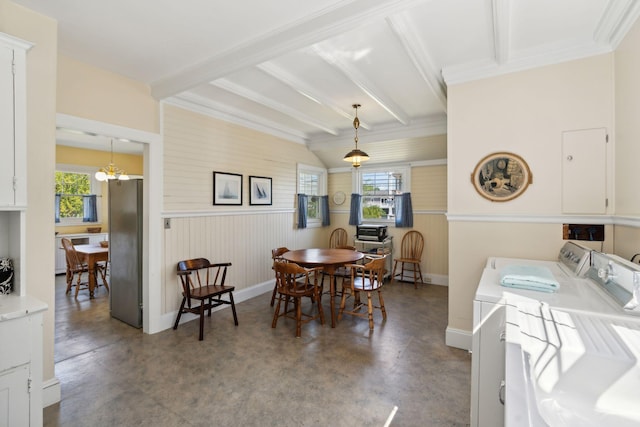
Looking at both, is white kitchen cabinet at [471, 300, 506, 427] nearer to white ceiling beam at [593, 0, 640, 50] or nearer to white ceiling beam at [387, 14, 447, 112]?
white ceiling beam at [387, 14, 447, 112]

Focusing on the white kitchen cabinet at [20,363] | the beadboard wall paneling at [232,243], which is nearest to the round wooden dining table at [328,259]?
the beadboard wall paneling at [232,243]

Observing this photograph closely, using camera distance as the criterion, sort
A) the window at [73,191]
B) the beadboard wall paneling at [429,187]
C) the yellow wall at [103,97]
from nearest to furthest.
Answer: the yellow wall at [103,97], the beadboard wall paneling at [429,187], the window at [73,191]

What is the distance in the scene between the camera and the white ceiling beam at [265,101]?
132 inches

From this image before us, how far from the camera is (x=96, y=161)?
6.78m

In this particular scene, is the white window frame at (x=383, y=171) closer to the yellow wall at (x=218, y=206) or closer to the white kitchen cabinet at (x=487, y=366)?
the yellow wall at (x=218, y=206)

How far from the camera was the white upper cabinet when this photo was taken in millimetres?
1783

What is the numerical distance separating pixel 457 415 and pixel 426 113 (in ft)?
12.3

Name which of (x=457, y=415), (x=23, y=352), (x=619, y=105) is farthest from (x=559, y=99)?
(x=23, y=352)

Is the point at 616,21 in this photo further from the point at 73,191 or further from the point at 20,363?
the point at 73,191

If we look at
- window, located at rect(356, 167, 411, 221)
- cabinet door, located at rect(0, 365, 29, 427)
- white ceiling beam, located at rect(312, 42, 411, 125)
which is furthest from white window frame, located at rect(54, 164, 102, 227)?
white ceiling beam, located at rect(312, 42, 411, 125)

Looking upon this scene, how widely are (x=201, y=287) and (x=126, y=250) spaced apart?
42.6 inches

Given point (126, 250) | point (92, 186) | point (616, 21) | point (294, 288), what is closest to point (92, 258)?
point (126, 250)

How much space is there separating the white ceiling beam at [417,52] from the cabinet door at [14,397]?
309 centimetres

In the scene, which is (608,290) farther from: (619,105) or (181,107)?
(181,107)
